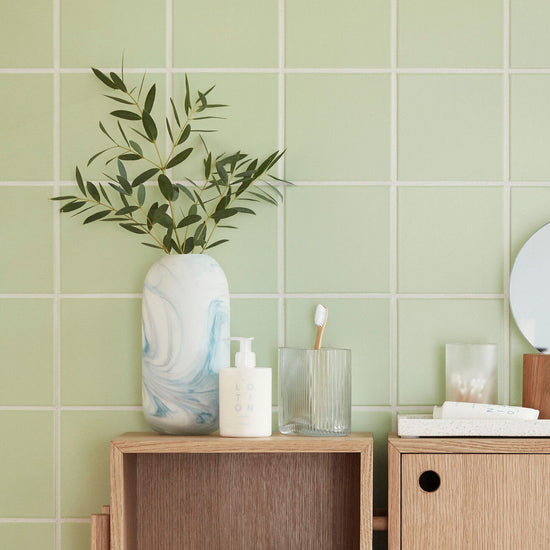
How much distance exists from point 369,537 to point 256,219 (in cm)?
48

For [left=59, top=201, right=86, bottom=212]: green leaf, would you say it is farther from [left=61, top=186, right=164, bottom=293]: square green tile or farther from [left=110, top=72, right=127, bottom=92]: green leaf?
[left=110, top=72, right=127, bottom=92]: green leaf

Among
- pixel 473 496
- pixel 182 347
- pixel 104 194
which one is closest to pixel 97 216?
pixel 104 194

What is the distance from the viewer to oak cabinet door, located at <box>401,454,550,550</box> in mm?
947

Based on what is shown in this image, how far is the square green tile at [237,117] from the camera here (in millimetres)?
1125

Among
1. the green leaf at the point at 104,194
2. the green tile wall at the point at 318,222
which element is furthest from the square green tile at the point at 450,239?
the green leaf at the point at 104,194

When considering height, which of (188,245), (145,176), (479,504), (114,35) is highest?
(114,35)

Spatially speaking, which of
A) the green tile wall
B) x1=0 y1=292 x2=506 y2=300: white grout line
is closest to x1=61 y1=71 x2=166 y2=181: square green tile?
the green tile wall

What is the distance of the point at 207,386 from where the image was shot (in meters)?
1.04

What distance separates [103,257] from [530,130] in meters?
0.68

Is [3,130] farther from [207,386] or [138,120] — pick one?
[207,386]

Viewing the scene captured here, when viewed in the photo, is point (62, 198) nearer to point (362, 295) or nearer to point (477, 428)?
point (362, 295)

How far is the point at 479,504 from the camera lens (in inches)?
37.5

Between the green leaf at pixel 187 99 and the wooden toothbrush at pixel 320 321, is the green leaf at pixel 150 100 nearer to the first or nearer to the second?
the green leaf at pixel 187 99

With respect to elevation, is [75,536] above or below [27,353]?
below
